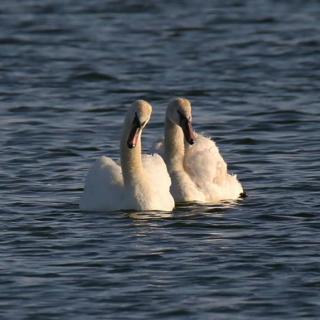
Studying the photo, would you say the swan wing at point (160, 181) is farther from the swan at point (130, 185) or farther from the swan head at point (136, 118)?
the swan head at point (136, 118)

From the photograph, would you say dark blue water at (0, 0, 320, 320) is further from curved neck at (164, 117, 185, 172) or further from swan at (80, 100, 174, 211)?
curved neck at (164, 117, 185, 172)

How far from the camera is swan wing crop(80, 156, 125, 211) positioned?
14492mm

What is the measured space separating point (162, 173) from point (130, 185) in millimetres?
379

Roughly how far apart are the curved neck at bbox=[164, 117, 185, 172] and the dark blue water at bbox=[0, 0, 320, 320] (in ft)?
1.98

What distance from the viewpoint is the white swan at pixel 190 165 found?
49.7 ft

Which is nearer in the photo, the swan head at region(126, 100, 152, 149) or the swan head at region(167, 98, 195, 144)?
the swan head at region(126, 100, 152, 149)

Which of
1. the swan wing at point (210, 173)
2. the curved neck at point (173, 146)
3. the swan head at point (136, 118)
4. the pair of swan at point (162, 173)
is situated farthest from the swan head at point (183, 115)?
the swan head at point (136, 118)

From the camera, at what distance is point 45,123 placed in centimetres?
1972

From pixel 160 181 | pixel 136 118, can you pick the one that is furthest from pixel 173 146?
pixel 136 118

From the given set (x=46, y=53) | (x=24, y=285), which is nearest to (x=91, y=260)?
(x=24, y=285)

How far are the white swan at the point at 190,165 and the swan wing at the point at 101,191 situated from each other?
0.74 meters

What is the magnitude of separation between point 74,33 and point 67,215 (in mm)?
13408

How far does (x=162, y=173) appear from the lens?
1476cm

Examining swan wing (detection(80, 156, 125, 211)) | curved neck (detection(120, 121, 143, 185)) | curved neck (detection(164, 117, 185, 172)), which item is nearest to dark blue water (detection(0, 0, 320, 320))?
swan wing (detection(80, 156, 125, 211))
